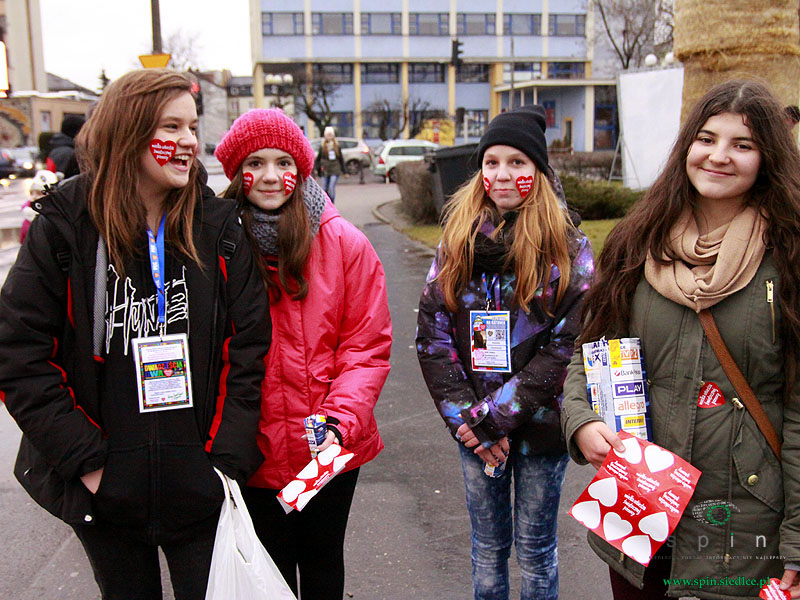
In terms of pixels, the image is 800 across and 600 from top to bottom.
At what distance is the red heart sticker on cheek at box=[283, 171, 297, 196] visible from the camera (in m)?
2.41

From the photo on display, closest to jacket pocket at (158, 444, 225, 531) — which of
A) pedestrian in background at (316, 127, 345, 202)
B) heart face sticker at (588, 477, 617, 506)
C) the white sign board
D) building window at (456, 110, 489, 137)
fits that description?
heart face sticker at (588, 477, 617, 506)

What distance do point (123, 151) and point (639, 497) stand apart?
66.3 inches

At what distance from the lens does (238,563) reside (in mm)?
2025

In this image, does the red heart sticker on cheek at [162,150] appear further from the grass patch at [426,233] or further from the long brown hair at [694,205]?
the grass patch at [426,233]

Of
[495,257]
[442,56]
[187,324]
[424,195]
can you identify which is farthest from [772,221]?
[442,56]

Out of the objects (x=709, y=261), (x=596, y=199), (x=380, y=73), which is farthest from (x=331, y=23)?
(x=709, y=261)

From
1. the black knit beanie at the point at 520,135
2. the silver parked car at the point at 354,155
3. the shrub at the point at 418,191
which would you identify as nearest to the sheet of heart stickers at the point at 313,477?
the black knit beanie at the point at 520,135

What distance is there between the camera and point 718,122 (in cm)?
196

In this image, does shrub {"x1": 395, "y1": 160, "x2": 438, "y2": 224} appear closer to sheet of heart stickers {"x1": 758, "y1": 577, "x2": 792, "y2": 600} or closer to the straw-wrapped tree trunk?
the straw-wrapped tree trunk

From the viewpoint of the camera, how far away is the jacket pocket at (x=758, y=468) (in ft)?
6.28

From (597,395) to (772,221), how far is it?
659 millimetres

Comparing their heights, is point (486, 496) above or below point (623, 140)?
below

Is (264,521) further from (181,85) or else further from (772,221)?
(772,221)

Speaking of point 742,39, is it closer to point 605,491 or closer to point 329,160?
point 605,491
